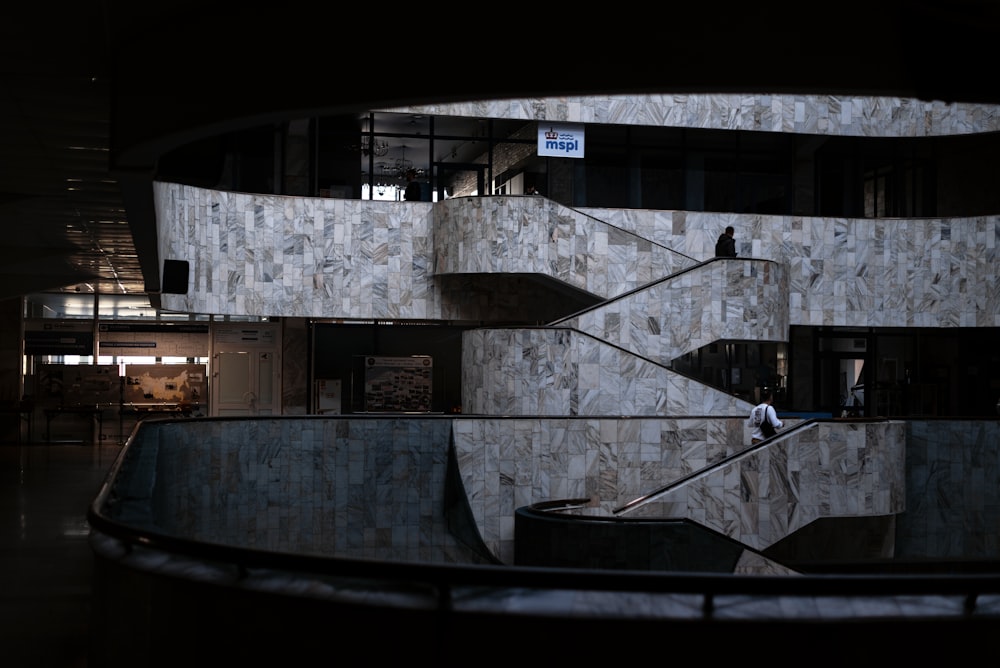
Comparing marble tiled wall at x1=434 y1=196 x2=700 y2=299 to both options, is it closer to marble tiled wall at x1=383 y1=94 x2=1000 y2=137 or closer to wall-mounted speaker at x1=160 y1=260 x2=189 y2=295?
marble tiled wall at x1=383 y1=94 x2=1000 y2=137

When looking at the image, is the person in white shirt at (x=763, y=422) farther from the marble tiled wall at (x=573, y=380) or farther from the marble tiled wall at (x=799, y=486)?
the marble tiled wall at (x=573, y=380)

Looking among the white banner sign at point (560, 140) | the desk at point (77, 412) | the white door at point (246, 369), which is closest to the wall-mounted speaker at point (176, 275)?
the desk at point (77, 412)

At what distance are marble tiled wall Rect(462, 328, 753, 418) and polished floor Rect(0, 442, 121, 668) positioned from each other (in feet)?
26.4

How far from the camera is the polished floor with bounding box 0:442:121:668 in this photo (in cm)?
748

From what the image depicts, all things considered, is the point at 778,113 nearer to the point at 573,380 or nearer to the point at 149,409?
the point at 573,380

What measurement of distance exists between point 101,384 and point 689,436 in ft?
49.2

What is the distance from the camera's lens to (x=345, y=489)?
1950 centimetres

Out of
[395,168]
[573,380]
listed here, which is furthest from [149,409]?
[573,380]

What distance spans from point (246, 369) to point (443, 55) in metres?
23.4

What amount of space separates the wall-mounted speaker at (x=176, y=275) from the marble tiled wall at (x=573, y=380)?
7.68m

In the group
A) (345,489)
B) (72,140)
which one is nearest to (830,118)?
(345,489)

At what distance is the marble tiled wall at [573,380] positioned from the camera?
908 inches

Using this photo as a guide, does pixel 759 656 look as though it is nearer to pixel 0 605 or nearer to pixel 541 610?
pixel 541 610

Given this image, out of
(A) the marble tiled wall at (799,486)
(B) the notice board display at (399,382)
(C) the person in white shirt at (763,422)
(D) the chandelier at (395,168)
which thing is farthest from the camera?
(D) the chandelier at (395,168)
